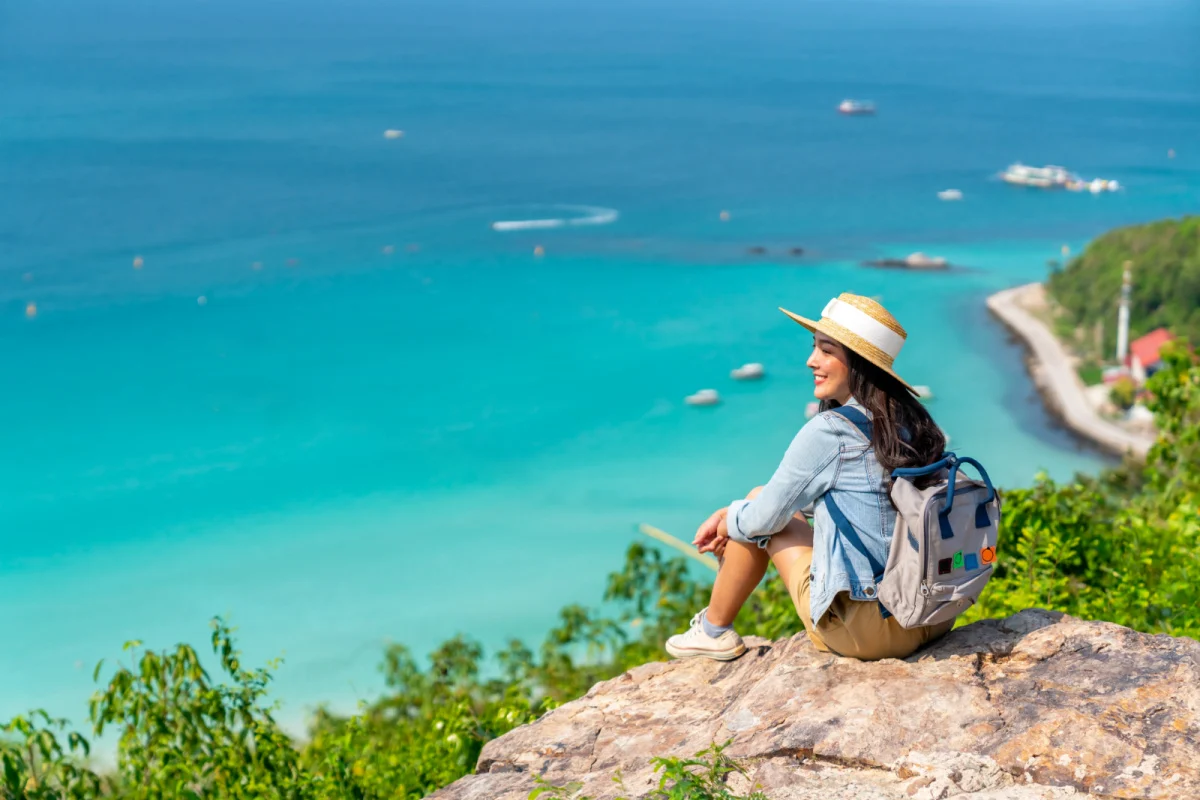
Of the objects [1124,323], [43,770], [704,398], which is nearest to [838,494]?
[43,770]

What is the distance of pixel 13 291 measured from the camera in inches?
2153

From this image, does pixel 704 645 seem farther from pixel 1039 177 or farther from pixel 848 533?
pixel 1039 177

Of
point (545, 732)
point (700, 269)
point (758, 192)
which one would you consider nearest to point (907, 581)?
point (545, 732)

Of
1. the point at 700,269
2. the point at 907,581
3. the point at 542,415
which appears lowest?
the point at 542,415

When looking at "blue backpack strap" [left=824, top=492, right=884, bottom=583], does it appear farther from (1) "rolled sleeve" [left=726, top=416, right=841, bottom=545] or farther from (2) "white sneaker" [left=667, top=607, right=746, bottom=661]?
(2) "white sneaker" [left=667, top=607, right=746, bottom=661]

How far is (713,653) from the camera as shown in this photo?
3895 millimetres

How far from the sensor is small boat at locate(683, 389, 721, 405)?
144ft

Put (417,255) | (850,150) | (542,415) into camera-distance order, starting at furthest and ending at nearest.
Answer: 1. (850,150)
2. (417,255)
3. (542,415)

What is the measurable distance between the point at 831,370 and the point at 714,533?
0.72m

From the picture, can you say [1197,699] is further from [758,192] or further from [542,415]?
[758,192]

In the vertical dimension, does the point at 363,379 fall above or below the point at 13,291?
below

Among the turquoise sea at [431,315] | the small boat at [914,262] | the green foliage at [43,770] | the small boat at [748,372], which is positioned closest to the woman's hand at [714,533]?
the green foliage at [43,770]

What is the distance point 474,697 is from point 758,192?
216 feet

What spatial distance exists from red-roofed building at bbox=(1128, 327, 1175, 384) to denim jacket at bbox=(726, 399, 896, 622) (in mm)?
40778
